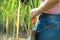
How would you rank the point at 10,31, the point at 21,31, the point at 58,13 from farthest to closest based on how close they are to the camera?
1. the point at 21,31
2. the point at 10,31
3. the point at 58,13

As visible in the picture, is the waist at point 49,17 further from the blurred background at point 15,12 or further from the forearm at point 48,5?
the blurred background at point 15,12

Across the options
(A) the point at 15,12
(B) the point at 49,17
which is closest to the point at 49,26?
(B) the point at 49,17

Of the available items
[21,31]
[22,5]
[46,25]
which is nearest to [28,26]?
[22,5]

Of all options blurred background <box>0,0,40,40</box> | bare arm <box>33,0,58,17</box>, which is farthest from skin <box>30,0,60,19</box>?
blurred background <box>0,0,40,40</box>

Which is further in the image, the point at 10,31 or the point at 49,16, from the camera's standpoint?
the point at 10,31

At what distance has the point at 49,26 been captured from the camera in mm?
631

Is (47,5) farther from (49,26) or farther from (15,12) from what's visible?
(15,12)

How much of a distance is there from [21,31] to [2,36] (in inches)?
9.0

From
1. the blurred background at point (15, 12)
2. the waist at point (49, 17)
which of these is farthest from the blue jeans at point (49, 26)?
the blurred background at point (15, 12)

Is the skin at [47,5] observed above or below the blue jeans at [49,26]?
above

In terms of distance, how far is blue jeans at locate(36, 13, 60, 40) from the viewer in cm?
62

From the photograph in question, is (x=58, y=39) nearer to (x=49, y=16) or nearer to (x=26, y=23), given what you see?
(x=49, y=16)

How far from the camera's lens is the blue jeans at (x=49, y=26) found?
0.62m

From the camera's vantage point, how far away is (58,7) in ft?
2.05
